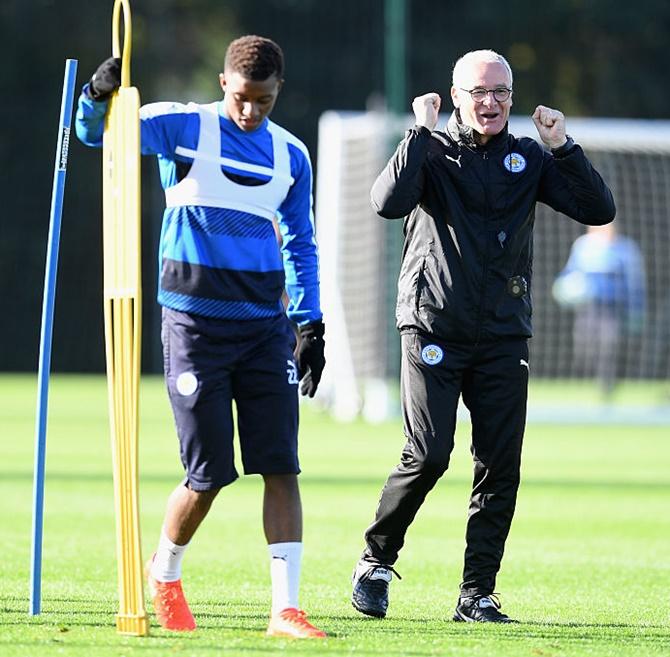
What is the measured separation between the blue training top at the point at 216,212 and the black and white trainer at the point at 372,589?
1221 mm

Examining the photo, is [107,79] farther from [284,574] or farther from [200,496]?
[284,574]

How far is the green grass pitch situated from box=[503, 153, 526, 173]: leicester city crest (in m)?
1.76

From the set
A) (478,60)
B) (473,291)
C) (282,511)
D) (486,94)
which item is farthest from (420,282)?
(282,511)

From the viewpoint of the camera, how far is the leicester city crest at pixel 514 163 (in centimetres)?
656

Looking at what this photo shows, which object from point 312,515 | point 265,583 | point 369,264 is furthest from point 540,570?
point 369,264

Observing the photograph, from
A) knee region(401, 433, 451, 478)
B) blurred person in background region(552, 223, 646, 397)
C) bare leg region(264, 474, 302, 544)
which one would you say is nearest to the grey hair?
knee region(401, 433, 451, 478)

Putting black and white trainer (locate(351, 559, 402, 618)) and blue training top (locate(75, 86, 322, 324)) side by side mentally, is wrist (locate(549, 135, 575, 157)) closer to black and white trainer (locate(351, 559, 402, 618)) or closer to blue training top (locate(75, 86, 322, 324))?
blue training top (locate(75, 86, 322, 324))

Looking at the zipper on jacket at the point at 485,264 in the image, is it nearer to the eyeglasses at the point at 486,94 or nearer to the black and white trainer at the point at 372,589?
the eyeglasses at the point at 486,94

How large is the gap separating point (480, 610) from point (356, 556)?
2.15 meters

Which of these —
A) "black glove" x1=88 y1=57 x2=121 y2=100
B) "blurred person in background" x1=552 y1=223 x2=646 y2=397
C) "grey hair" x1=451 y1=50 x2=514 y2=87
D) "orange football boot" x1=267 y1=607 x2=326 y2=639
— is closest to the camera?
"black glove" x1=88 y1=57 x2=121 y2=100

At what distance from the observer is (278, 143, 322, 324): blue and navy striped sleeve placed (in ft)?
20.4

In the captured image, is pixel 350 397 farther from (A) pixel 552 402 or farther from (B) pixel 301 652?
(B) pixel 301 652

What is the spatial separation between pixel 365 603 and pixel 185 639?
3.50 ft

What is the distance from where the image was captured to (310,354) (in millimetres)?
6301
